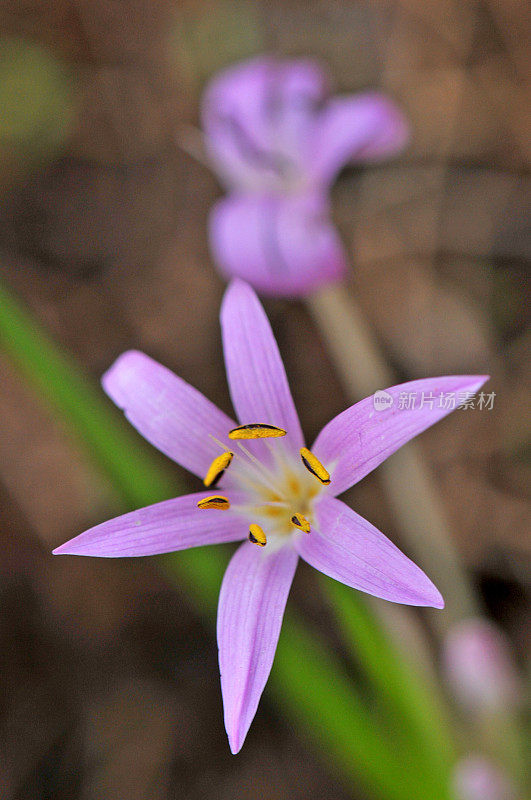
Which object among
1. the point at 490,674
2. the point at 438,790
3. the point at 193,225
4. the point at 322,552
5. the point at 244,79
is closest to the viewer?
the point at 322,552

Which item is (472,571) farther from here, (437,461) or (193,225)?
(193,225)

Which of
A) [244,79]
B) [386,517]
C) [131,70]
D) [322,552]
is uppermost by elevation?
[131,70]

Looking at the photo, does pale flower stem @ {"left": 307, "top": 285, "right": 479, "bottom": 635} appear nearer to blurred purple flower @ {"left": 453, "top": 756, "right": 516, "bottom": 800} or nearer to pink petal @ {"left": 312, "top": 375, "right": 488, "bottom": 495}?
blurred purple flower @ {"left": 453, "top": 756, "right": 516, "bottom": 800}

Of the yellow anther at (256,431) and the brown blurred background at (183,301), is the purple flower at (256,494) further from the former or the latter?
the brown blurred background at (183,301)

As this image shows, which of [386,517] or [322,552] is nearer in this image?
[322,552]

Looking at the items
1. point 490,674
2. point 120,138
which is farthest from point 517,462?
point 120,138

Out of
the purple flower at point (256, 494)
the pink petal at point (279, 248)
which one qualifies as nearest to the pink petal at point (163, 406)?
the purple flower at point (256, 494)

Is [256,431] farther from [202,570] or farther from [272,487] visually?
[202,570]
